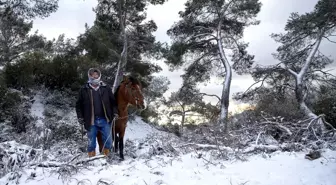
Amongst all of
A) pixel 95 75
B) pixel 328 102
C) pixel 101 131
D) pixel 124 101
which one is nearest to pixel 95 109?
pixel 101 131

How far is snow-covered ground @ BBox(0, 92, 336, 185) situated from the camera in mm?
3758

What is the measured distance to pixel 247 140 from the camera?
6492 mm

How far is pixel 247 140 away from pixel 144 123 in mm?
14621

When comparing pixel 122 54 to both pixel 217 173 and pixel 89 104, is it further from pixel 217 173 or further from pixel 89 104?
pixel 217 173

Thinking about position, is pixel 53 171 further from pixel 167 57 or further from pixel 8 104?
pixel 167 57

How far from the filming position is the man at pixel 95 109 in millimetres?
5719

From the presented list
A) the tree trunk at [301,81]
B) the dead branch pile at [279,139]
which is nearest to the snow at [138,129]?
the tree trunk at [301,81]

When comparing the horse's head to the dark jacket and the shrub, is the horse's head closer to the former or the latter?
the dark jacket

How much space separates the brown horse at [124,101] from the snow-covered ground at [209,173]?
1402mm

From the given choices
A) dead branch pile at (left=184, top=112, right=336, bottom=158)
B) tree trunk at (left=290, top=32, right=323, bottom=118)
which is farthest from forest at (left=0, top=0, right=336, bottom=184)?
dead branch pile at (left=184, top=112, right=336, bottom=158)

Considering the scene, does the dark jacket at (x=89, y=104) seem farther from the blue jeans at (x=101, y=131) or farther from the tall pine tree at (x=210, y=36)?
the tall pine tree at (x=210, y=36)

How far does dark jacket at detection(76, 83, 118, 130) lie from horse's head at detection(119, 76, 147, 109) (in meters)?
0.34

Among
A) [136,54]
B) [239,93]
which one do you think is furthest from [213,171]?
[136,54]

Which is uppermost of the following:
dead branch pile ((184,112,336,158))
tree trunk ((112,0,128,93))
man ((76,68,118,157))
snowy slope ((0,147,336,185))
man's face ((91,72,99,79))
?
tree trunk ((112,0,128,93))
